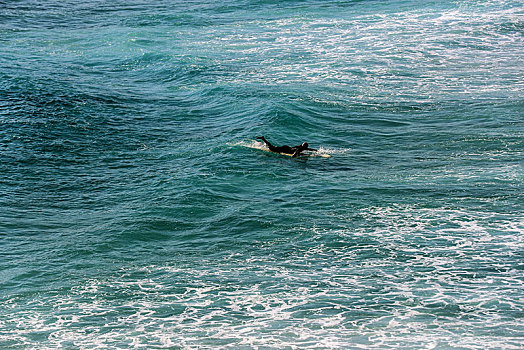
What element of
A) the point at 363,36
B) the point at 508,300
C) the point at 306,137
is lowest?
the point at 508,300

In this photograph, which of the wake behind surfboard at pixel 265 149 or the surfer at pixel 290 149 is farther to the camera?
the wake behind surfboard at pixel 265 149

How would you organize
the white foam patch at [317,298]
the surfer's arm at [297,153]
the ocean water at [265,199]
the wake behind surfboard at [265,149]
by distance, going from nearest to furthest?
1. the white foam patch at [317,298]
2. the ocean water at [265,199]
3. the surfer's arm at [297,153]
4. the wake behind surfboard at [265,149]

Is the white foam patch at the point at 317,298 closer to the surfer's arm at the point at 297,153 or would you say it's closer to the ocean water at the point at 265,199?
the ocean water at the point at 265,199

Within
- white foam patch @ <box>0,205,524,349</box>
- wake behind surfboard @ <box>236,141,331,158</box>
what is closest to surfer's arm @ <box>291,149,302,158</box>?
wake behind surfboard @ <box>236,141,331,158</box>

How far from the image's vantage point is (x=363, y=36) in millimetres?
37125

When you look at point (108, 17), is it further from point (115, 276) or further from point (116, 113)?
point (115, 276)

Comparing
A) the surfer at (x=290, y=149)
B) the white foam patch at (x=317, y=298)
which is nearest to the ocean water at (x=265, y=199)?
the white foam patch at (x=317, y=298)

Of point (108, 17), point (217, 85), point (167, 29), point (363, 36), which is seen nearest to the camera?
point (217, 85)

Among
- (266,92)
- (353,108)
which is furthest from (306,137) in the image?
(266,92)

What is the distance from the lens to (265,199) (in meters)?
16.3

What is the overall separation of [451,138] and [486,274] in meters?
8.92

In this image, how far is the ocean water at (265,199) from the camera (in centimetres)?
1133

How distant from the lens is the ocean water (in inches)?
446

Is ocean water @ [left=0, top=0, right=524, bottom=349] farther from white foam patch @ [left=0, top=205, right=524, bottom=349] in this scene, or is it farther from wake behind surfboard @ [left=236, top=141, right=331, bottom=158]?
wake behind surfboard @ [left=236, top=141, right=331, bottom=158]
